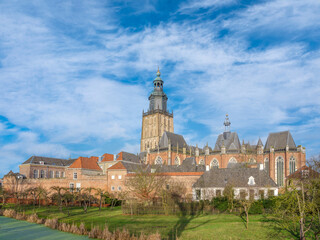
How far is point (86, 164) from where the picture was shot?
2306 inches

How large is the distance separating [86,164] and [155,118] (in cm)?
4084

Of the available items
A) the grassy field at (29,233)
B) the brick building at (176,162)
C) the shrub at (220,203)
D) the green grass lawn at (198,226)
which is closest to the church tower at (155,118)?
the brick building at (176,162)

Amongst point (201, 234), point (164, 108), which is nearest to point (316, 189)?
point (201, 234)

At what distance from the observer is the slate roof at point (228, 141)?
64981mm

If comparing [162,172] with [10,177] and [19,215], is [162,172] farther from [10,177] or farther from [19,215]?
[10,177]

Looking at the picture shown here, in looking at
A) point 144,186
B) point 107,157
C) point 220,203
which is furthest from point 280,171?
point 107,157

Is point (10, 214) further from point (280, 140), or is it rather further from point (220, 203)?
point (280, 140)

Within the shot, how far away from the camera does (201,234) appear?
21.3m

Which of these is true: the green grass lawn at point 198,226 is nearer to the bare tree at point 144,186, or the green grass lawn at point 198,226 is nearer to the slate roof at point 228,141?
the bare tree at point 144,186

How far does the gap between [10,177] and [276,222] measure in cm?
5760

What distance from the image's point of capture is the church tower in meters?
94.9

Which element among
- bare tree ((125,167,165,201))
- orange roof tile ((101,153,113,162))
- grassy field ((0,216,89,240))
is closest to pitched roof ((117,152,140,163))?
orange roof tile ((101,153,113,162))

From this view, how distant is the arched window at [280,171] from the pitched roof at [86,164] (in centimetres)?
3576

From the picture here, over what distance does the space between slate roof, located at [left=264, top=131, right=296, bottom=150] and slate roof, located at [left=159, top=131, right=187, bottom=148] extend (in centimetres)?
2051
